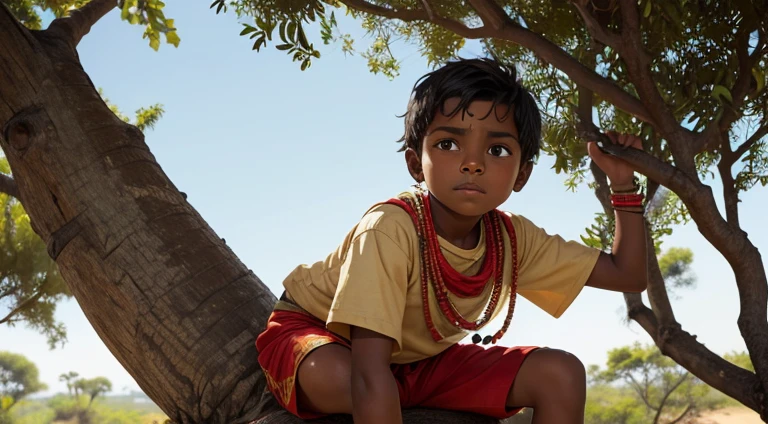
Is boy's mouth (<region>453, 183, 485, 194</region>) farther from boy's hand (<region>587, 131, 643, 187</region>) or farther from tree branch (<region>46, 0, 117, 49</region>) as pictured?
tree branch (<region>46, 0, 117, 49</region>)

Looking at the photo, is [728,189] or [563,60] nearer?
[563,60]

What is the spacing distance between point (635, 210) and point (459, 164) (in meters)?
0.73

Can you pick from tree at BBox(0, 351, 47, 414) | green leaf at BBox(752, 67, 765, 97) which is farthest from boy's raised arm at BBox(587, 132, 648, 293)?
tree at BBox(0, 351, 47, 414)

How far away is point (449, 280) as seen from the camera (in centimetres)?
238

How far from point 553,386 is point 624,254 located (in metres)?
0.61

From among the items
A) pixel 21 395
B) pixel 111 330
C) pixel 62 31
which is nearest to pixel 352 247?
pixel 111 330

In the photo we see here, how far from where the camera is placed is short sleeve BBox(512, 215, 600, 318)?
2.57 metres

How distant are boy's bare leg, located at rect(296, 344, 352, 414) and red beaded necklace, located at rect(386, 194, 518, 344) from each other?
32 cm

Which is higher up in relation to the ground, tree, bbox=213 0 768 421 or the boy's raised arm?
tree, bbox=213 0 768 421

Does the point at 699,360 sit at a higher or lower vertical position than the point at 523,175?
lower

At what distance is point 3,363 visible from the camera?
58.3ft

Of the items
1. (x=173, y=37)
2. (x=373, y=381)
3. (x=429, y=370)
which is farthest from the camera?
(x=173, y=37)

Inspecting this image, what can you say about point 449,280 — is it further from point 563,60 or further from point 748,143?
point 748,143

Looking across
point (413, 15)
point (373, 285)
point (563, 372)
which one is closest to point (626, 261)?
point (563, 372)
